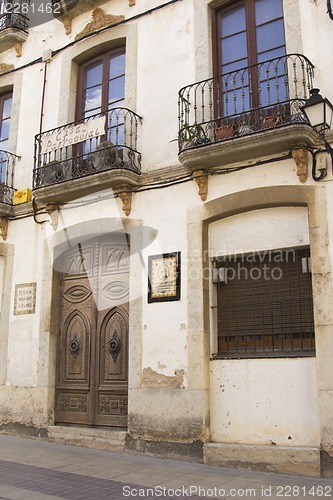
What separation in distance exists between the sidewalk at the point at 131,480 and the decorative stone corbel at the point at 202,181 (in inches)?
136

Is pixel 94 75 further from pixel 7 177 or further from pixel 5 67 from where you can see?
pixel 7 177

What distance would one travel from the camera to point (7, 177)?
30.3ft

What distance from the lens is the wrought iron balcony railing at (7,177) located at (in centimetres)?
903

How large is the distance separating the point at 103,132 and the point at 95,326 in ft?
9.94

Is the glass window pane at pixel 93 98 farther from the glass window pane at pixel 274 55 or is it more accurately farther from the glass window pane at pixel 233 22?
the glass window pane at pixel 274 55

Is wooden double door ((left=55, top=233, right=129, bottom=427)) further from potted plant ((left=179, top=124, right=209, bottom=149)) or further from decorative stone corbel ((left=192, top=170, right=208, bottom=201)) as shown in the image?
potted plant ((left=179, top=124, right=209, bottom=149))

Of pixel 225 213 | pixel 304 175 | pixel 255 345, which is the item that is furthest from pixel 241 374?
pixel 304 175

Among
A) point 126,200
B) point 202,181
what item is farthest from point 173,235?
point 126,200

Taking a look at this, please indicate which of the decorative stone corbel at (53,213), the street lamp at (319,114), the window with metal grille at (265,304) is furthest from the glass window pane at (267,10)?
the decorative stone corbel at (53,213)

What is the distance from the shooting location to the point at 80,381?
25.6ft

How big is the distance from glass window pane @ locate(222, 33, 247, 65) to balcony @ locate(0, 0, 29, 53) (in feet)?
14.3

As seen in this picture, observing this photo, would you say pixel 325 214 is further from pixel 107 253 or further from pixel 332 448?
pixel 107 253

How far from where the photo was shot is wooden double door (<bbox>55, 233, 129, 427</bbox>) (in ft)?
24.5

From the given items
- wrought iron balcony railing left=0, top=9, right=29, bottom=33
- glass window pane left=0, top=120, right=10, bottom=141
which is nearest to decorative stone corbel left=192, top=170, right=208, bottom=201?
glass window pane left=0, top=120, right=10, bottom=141
